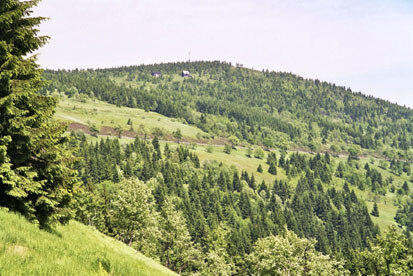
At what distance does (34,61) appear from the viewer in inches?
826

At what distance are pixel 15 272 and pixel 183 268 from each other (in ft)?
286

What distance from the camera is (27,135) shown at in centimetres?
1766

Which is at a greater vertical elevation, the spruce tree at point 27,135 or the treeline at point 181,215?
the spruce tree at point 27,135

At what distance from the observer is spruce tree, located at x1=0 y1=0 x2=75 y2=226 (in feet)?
56.0

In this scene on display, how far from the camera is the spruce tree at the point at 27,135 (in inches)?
672

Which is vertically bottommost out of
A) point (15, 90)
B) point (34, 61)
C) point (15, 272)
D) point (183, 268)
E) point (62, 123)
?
point (183, 268)

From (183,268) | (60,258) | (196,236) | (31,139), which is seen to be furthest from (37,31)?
(196,236)

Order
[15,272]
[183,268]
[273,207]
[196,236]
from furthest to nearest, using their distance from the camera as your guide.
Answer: [273,207] < [196,236] < [183,268] < [15,272]

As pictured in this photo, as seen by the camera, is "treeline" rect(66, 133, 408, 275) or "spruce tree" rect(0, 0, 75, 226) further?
"treeline" rect(66, 133, 408, 275)

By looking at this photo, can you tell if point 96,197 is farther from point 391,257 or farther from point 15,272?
point 15,272

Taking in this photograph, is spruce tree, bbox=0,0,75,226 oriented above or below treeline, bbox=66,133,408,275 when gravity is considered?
above

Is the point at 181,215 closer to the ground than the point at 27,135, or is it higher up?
closer to the ground

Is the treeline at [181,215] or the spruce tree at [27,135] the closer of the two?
the spruce tree at [27,135]

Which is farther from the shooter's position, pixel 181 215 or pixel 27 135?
pixel 181 215
